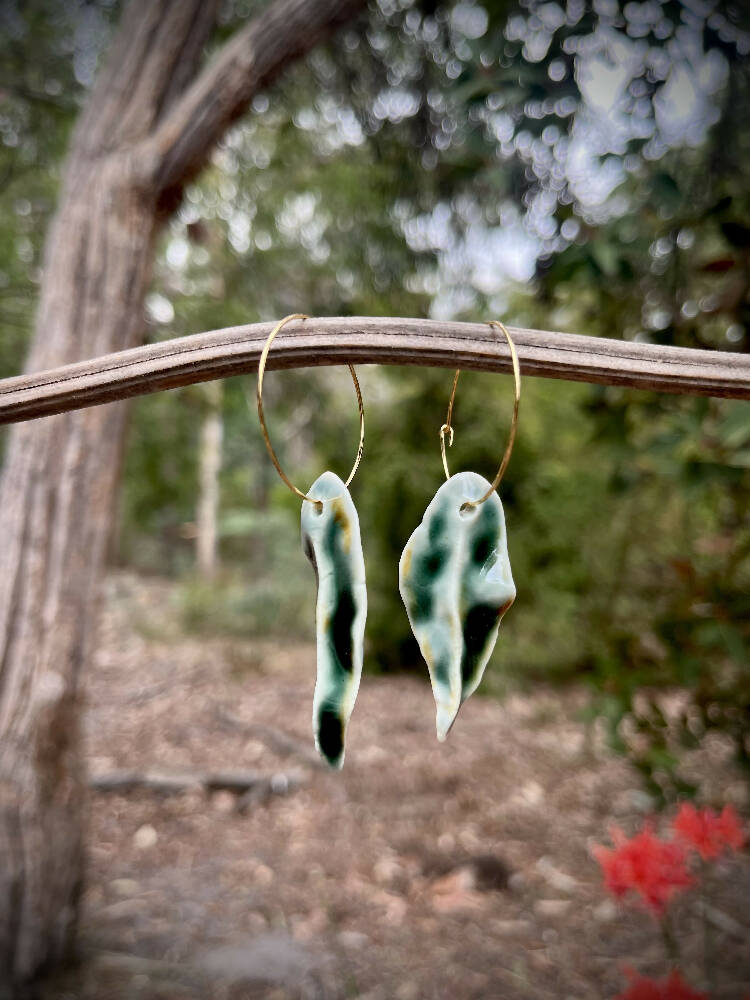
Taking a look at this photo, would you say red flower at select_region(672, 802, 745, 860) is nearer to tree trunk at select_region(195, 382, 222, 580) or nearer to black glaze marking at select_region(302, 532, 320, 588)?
black glaze marking at select_region(302, 532, 320, 588)

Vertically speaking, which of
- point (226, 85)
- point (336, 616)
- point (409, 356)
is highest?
point (226, 85)

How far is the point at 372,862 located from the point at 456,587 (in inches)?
93.6

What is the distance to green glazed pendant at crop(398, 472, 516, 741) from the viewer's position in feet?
2.15

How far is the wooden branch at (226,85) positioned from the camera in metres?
2.05

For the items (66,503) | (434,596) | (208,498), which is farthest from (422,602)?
(208,498)

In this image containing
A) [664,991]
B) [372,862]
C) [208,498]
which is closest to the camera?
[664,991]

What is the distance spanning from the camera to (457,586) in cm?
66

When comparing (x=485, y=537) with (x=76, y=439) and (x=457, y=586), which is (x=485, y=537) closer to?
(x=457, y=586)

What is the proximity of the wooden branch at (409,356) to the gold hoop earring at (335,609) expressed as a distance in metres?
0.02

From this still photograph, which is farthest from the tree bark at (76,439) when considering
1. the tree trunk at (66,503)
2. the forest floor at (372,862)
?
the forest floor at (372,862)

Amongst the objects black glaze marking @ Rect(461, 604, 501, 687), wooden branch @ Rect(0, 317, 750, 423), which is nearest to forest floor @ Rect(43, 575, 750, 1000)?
black glaze marking @ Rect(461, 604, 501, 687)

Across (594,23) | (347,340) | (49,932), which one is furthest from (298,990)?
(594,23)

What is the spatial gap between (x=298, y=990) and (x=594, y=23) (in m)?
2.64

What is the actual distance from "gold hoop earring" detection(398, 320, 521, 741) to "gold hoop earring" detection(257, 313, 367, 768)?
0.16 feet
